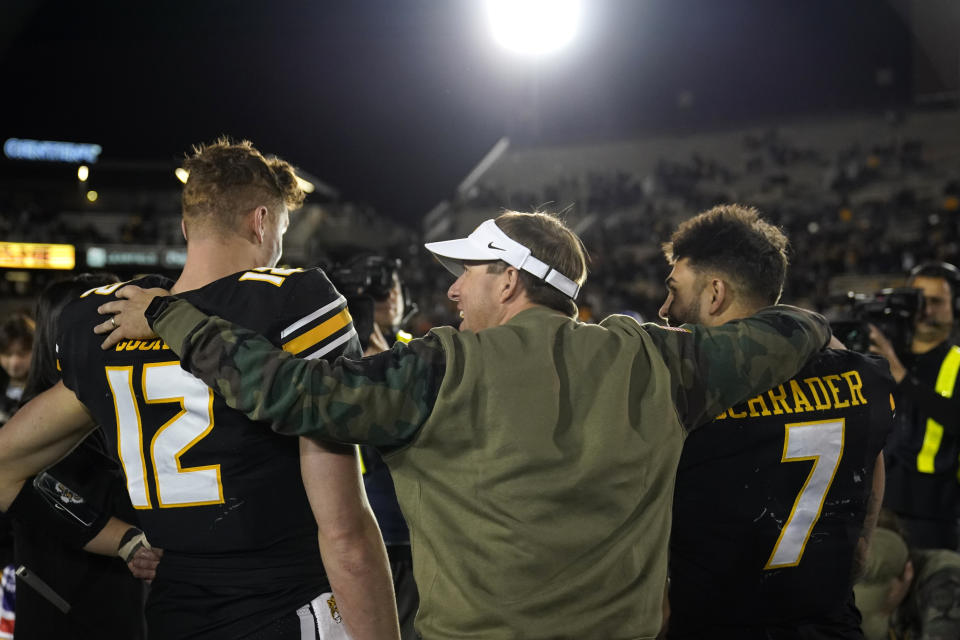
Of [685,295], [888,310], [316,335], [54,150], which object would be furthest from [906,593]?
[54,150]

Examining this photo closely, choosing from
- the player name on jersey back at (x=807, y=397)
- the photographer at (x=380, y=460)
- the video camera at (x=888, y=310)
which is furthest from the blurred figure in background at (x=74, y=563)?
the video camera at (x=888, y=310)

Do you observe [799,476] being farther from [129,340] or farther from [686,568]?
[129,340]

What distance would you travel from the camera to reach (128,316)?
1.73 meters

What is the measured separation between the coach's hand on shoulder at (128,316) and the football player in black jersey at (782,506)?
4.39 feet

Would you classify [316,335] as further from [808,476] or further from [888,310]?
[888,310]

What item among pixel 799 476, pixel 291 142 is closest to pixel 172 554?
pixel 799 476

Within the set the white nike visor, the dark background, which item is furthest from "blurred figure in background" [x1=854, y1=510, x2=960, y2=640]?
the dark background

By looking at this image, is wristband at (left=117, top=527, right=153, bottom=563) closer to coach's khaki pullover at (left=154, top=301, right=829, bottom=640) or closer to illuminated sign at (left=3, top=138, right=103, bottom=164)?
coach's khaki pullover at (left=154, top=301, right=829, bottom=640)

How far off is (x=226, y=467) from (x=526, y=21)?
8.72 meters

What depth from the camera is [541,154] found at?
98.5ft

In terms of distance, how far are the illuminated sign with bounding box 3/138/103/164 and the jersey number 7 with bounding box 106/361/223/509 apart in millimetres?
23979

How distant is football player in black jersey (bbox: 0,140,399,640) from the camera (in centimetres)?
171

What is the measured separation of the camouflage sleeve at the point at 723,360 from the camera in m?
1.63

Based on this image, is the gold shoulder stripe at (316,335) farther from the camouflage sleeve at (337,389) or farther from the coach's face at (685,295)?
the coach's face at (685,295)
